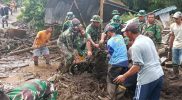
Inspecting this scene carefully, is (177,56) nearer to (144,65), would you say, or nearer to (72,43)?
(72,43)

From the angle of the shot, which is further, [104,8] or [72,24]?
[104,8]

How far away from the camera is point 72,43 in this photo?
1105 cm

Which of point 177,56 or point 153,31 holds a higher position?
point 153,31

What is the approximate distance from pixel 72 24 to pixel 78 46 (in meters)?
0.82

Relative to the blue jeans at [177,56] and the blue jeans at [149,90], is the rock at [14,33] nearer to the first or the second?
the blue jeans at [177,56]

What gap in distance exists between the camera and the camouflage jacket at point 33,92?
5.21 meters

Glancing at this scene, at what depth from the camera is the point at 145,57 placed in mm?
6508

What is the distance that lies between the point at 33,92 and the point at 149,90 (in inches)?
94.9

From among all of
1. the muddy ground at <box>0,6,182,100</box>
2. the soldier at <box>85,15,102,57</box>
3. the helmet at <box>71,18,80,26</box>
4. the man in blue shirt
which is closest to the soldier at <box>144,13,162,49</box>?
the muddy ground at <box>0,6,182,100</box>

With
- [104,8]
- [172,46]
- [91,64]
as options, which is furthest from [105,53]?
[104,8]

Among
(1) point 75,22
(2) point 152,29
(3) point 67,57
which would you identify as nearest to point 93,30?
(1) point 75,22

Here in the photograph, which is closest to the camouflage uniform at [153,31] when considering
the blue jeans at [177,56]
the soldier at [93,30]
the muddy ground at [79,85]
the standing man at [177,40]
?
the standing man at [177,40]

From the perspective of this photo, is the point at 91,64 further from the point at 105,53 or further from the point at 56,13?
the point at 56,13

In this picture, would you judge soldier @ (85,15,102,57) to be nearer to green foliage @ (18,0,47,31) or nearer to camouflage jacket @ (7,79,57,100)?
camouflage jacket @ (7,79,57,100)
